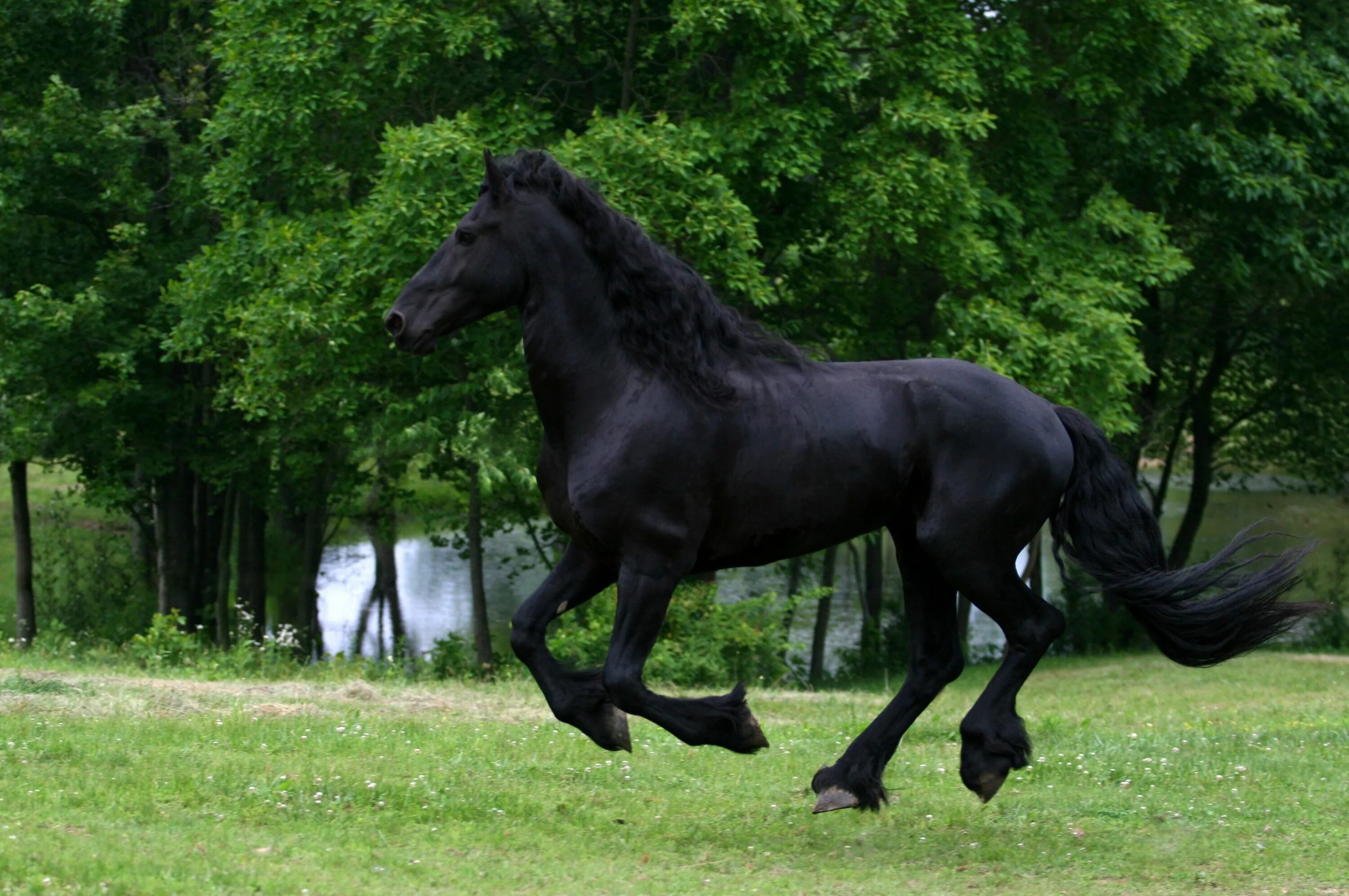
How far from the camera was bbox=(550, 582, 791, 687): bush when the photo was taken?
15117 millimetres

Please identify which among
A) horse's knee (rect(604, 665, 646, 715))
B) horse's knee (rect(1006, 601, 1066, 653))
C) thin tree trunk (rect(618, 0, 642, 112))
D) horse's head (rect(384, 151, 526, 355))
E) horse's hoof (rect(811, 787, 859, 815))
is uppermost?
thin tree trunk (rect(618, 0, 642, 112))

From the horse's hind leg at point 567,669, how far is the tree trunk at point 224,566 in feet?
55.2

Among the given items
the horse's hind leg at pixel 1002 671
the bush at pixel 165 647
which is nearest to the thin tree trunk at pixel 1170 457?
the bush at pixel 165 647

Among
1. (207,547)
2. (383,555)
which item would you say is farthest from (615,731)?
(383,555)

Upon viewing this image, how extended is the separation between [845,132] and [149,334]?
392 inches

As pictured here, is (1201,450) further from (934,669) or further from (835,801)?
(835,801)

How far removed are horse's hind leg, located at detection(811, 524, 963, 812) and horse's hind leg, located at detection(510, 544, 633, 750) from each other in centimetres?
97

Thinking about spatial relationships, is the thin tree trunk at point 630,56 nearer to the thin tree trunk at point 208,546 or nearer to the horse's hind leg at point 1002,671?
the thin tree trunk at point 208,546

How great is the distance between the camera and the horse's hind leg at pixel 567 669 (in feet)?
19.9

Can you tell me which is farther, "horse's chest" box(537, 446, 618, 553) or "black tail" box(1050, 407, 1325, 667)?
"black tail" box(1050, 407, 1325, 667)

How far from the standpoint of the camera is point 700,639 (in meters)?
15.8

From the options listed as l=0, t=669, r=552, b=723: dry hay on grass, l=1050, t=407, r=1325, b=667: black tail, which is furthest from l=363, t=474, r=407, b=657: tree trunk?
l=1050, t=407, r=1325, b=667: black tail

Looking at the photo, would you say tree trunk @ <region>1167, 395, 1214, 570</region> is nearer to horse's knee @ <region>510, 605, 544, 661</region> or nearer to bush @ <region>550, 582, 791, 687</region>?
bush @ <region>550, 582, 791, 687</region>

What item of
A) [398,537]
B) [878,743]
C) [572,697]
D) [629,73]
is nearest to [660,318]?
[572,697]
